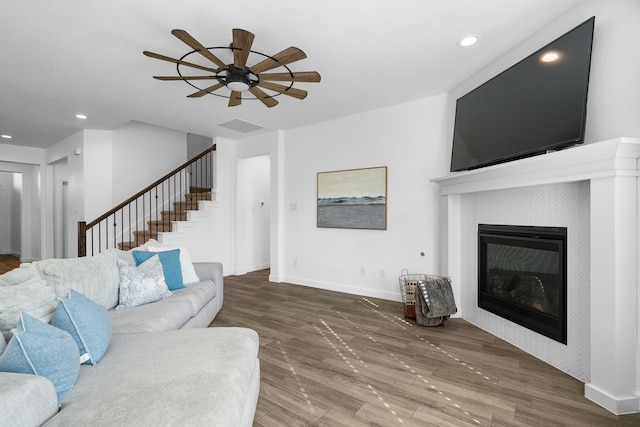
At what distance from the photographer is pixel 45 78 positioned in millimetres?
3260

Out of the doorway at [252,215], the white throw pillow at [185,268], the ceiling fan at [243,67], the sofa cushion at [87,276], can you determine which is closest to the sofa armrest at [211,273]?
the white throw pillow at [185,268]

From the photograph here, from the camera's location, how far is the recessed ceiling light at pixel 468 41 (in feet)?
8.43

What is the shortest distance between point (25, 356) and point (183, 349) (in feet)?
2.13

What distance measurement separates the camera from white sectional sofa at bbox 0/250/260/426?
3.60ft

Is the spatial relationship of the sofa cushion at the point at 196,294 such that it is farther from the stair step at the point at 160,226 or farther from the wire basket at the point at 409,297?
the stair step at the point at 160,226

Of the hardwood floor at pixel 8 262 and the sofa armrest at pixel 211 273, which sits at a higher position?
the sofa armrest at pixel 211 273

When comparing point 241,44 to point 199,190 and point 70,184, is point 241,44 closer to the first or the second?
point 199,190

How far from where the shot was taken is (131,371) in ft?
4.76

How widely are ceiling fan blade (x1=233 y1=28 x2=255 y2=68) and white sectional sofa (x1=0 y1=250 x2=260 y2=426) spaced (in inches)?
77.6

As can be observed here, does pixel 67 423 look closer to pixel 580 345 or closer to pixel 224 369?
pixel 224 369

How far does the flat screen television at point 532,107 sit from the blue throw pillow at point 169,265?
319 cm

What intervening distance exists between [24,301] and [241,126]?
155 inches

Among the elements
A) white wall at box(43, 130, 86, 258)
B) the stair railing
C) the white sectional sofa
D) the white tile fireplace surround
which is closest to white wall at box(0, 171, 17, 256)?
white wall at box(43, 130, 86, 258)

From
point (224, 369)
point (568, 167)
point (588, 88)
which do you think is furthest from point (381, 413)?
point (588, 88)
